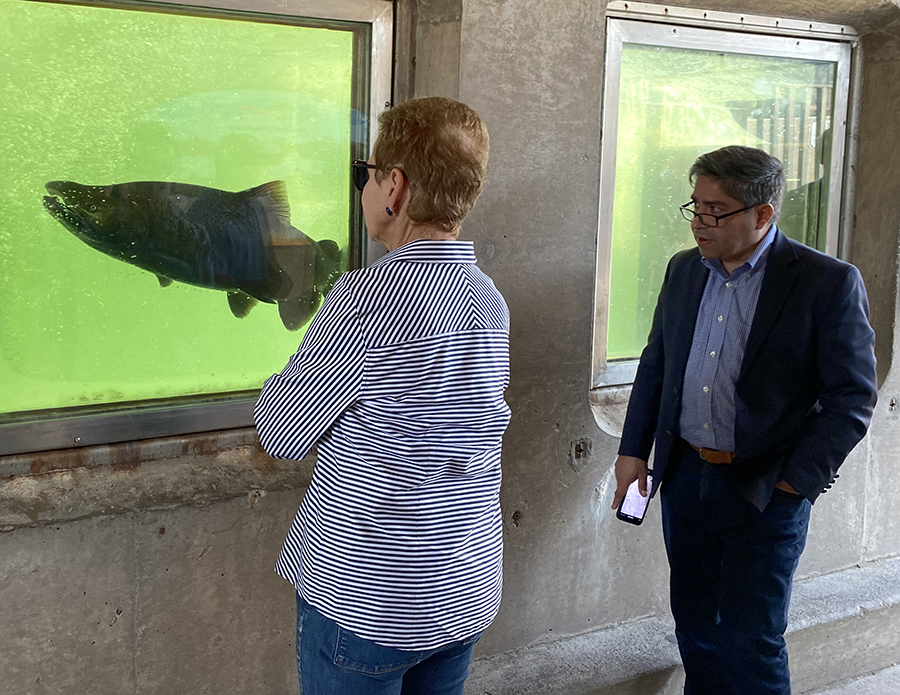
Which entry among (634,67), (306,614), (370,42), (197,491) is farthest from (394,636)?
(634,67)

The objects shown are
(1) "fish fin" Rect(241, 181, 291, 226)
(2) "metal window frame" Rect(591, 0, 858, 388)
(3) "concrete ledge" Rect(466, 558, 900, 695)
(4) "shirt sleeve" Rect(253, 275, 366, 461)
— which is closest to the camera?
(4) "shirt sleeve" Rect(253, 275, 366, 461)

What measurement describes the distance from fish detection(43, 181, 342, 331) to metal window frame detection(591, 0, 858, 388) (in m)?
1.14

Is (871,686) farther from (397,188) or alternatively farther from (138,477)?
(397,188)

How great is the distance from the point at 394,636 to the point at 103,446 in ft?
4.21

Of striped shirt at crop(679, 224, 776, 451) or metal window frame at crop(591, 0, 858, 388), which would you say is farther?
metal window frame at crop(591, 0, 858, 388)

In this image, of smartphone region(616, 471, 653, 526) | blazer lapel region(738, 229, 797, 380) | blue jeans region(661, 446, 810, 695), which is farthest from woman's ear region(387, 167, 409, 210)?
smartphone region(616, 471, 653, 526)

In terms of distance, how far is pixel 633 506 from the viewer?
3.02m

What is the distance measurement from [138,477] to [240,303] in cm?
61

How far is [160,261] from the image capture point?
2.65 metres

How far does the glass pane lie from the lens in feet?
11.8

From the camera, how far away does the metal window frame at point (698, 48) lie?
135 inches

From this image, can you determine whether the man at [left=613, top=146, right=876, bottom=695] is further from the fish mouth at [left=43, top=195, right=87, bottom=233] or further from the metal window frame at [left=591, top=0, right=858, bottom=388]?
the fish mouth at [left=43, top=195, right=87, bottom=233]

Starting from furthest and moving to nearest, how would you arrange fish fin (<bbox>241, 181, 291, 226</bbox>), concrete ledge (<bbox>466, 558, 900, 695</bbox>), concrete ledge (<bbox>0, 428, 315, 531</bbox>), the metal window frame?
the metal window frame < concrete ledge (<bbox>466, 558, 900, 695</bbox>) < fish fin (<bbox>241, 181, 291, 226</bbox>) < concrete ledge (<bbox>0, 428, 315, 531</bbox>)

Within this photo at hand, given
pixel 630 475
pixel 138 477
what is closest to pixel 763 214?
pixel 630 475
